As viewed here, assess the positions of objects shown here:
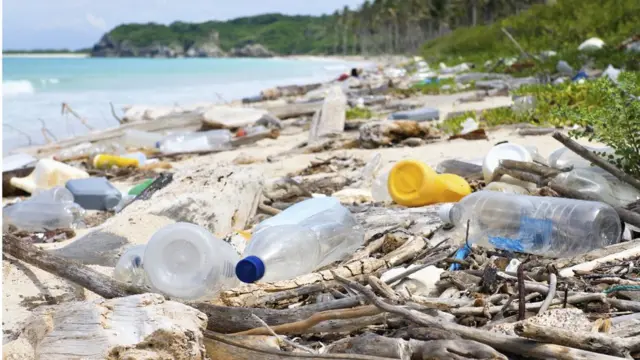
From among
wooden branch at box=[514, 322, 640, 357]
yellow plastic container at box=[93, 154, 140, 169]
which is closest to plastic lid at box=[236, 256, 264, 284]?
wooden branch at box=[514, 322, 640, 357]

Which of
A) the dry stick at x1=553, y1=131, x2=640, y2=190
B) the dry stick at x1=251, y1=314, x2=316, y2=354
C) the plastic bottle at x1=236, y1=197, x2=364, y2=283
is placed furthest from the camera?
the dry stick at x1=553, y1=131, x2=640, y2=190

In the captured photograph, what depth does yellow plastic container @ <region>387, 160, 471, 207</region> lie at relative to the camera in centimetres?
367

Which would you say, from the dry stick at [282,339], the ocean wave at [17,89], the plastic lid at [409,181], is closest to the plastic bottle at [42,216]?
the plastic lid at [409,181]

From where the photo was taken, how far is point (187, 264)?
2.51 meters

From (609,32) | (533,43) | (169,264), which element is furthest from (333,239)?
(533,43)

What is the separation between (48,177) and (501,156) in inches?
138

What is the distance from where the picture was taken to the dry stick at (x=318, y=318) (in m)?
2.03

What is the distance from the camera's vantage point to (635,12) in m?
15.1

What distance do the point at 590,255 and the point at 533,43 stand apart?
15.0 m

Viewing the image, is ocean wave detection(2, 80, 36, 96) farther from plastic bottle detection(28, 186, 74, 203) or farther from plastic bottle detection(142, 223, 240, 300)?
plastic bottle detection(142, 223, 240, 300)

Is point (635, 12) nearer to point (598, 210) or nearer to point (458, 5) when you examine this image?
point (598, 210)

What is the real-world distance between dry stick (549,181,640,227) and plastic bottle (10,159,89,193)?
12.2 feet

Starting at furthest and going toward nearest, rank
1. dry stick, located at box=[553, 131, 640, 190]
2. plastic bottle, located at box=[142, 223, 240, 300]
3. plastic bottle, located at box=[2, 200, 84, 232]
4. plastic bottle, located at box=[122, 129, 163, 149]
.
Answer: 1. plastic bottle, located at box=[122, 129, 163, 149]
2. plastic bottle, located at box=[2, 200, 84, 232]
3. dry stick, located at box=[553, 131, 640, 190]
4. plastic bottle, located at box=[142, 223, 240, 300]

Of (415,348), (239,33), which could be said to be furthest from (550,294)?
(239,33)
